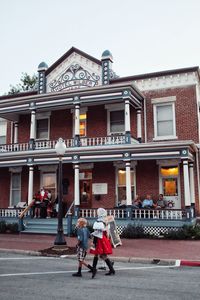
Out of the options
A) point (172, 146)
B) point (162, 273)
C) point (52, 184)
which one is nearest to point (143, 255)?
point (162, 273)

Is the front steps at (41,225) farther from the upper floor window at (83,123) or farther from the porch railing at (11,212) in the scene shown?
the upper floor window at (83,123)

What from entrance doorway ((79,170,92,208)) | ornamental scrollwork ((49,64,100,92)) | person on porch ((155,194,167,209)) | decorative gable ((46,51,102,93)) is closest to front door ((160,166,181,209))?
person on porch ((155,194,167,209))

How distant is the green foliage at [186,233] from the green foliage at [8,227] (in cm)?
798

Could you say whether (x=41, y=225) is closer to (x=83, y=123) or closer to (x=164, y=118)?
(x=83, y=123)

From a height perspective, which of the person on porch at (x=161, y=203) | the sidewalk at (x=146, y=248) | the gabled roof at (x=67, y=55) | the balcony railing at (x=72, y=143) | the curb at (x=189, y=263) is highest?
the gabled roof at (x=67, y=55)

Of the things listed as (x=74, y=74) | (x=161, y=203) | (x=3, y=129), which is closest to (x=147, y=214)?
(x=161, y=203)

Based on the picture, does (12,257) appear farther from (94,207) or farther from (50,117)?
(50,117)

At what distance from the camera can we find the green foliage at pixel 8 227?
18.5m

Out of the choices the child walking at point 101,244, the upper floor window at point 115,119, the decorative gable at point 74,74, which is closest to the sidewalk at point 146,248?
the child walking at point 101,244

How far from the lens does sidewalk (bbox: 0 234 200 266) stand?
1079cm

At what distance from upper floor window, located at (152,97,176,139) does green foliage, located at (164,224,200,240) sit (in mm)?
5438

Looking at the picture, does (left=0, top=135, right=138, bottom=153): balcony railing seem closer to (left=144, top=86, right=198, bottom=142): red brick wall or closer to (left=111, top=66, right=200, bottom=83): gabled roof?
(left=144, top=86, right=198, bottom=142): red brick wall

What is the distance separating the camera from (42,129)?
867 inches

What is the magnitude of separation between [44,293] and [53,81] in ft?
54.7
